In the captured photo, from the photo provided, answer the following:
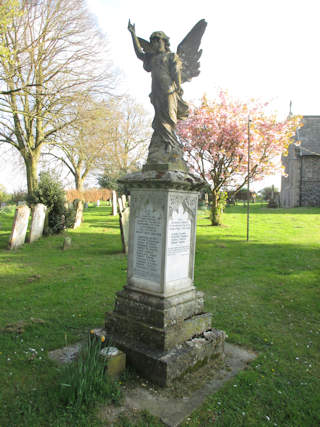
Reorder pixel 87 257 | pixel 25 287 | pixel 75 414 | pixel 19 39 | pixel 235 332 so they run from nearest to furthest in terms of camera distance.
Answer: pixel 75 414
pixel 235 332
pixel 25 287
pixel 87 257
pixel 19 39

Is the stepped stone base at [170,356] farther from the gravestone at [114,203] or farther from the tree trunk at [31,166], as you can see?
the gravestone at [114,203]

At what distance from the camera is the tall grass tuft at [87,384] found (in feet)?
9.87

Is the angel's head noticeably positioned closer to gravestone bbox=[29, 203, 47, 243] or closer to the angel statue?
the angel statue

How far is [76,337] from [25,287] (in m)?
2.85

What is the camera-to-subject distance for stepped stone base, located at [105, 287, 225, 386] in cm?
357

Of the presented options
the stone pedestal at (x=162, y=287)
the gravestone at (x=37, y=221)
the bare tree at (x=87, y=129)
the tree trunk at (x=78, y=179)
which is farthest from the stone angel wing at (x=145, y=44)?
the tree trunk at (x=78, y=179)

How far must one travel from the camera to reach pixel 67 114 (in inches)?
595

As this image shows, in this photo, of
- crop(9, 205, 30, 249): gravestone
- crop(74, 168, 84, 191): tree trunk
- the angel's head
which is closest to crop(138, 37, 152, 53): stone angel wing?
the angel's head

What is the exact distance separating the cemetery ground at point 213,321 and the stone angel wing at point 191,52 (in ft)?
13.7

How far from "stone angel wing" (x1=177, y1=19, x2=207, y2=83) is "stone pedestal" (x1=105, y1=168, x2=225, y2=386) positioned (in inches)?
68.4

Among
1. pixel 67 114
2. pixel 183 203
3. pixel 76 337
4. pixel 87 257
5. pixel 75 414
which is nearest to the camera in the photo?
pixel 75 414

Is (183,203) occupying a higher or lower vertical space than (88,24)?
lower

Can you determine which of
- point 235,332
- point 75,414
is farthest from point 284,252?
point 75,414

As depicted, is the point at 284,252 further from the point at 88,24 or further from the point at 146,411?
the point at 88,24
